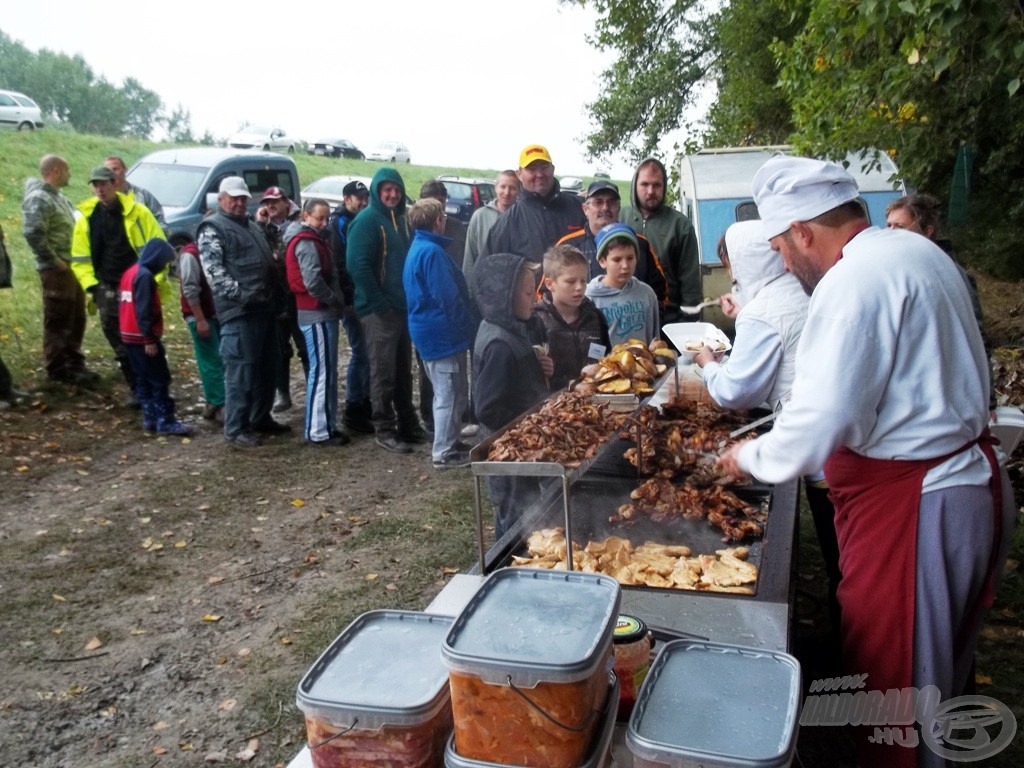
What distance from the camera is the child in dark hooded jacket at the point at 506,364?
432cm

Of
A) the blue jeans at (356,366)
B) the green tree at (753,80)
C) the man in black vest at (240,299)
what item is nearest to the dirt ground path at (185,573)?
the man in black vest at (240,299)

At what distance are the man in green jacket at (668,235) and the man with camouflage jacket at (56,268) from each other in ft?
19.9

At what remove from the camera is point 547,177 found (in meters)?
6.77

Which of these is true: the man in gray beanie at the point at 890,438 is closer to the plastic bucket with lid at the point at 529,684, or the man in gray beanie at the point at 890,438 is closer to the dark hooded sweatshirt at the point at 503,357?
the plastic bucket with lid at the point at 529,684

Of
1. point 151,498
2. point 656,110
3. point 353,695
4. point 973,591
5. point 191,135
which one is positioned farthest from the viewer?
point 191,135

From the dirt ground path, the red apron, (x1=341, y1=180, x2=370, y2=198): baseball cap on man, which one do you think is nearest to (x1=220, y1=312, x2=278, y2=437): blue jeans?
the dirt ground path

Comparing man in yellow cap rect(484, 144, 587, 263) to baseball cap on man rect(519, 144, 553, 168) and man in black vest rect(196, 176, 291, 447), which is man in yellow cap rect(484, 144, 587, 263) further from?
man in black vest rect(196, 176, 291, 447)

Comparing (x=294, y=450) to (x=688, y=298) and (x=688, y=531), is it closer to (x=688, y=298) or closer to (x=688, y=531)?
(x=688, y=298)

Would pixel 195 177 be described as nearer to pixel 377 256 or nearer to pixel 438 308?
pixel 377 256

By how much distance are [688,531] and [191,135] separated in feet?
187

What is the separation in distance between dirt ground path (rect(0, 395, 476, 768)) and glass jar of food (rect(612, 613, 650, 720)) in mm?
2160

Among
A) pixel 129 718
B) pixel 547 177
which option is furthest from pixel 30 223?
pixel 129 718

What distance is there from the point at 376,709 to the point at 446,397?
5416mm

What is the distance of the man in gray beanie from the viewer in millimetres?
2287
